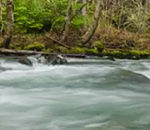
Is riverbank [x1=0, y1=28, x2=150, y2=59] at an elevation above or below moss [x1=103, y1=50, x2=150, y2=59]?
above

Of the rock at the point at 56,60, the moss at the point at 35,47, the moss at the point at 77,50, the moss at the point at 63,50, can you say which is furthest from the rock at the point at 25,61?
the moss at the point at 77,50

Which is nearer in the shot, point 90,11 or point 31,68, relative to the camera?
point 31,68

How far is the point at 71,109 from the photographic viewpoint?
544 centimetres

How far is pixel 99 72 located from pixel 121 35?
17.3 ft

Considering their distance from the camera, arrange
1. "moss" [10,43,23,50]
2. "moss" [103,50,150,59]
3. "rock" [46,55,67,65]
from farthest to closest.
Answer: "moss" [103,50,150,59], "moss" [10,43,23,50], "rock" [46,55,67,65]

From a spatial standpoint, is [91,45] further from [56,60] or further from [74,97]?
[74,97]

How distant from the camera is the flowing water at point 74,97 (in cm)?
464

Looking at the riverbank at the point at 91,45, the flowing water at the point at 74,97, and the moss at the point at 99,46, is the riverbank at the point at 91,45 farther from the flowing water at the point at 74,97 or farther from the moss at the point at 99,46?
the flowing water at the point at 74,97

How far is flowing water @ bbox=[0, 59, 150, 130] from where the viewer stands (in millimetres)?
4637

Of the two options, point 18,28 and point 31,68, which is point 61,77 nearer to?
point 31,68

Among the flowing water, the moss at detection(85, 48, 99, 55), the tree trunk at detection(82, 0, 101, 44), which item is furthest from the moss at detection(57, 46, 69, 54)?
the tree trunk at detection(82, 0, 101, 44)

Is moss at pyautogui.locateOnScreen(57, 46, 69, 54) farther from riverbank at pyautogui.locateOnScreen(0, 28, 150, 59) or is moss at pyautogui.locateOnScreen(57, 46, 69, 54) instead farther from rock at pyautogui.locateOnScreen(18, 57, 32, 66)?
rock at pyautogui.locateOnScreen(18, 57, 32, 66)

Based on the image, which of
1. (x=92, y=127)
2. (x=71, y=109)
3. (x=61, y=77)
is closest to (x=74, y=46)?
(x=61, y=77)

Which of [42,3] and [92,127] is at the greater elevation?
[42,3]
